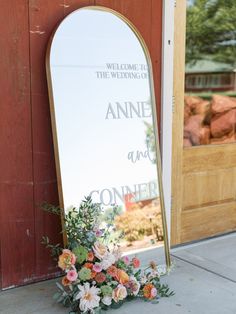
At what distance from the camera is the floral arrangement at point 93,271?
7.54 ft

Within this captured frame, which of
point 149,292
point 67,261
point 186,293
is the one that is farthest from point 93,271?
point 186,293

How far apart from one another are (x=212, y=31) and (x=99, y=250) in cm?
224

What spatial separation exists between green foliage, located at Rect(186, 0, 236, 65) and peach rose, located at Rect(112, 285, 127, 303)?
1.82 metres

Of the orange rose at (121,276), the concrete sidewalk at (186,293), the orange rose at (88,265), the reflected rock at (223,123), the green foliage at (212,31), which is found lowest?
the concrete sidewalk at (186,293)

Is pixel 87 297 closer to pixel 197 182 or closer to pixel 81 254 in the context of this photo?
pixel 81 254

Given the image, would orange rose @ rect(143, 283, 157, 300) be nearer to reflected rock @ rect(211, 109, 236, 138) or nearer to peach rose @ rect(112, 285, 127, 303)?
peach rose @ rect(112, 285, 127, 303)

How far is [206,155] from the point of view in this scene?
11.6ft

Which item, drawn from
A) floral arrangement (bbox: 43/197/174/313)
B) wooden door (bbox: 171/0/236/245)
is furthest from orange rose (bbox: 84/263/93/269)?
wooden door (bbox: 171/0/236/245)

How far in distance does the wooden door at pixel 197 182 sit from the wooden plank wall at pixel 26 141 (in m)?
0.79

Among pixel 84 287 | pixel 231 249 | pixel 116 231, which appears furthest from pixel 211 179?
pixel 84 287

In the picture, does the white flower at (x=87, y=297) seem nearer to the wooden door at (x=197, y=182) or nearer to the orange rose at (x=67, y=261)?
the orange rose at (x=67, y=261)

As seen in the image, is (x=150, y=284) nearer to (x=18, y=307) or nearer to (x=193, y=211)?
(x=18, y=307)

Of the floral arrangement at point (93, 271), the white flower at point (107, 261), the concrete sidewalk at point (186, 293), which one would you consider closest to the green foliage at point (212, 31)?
the concrete sidewalk at point (186, 293)

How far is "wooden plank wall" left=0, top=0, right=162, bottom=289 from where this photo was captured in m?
2.50
